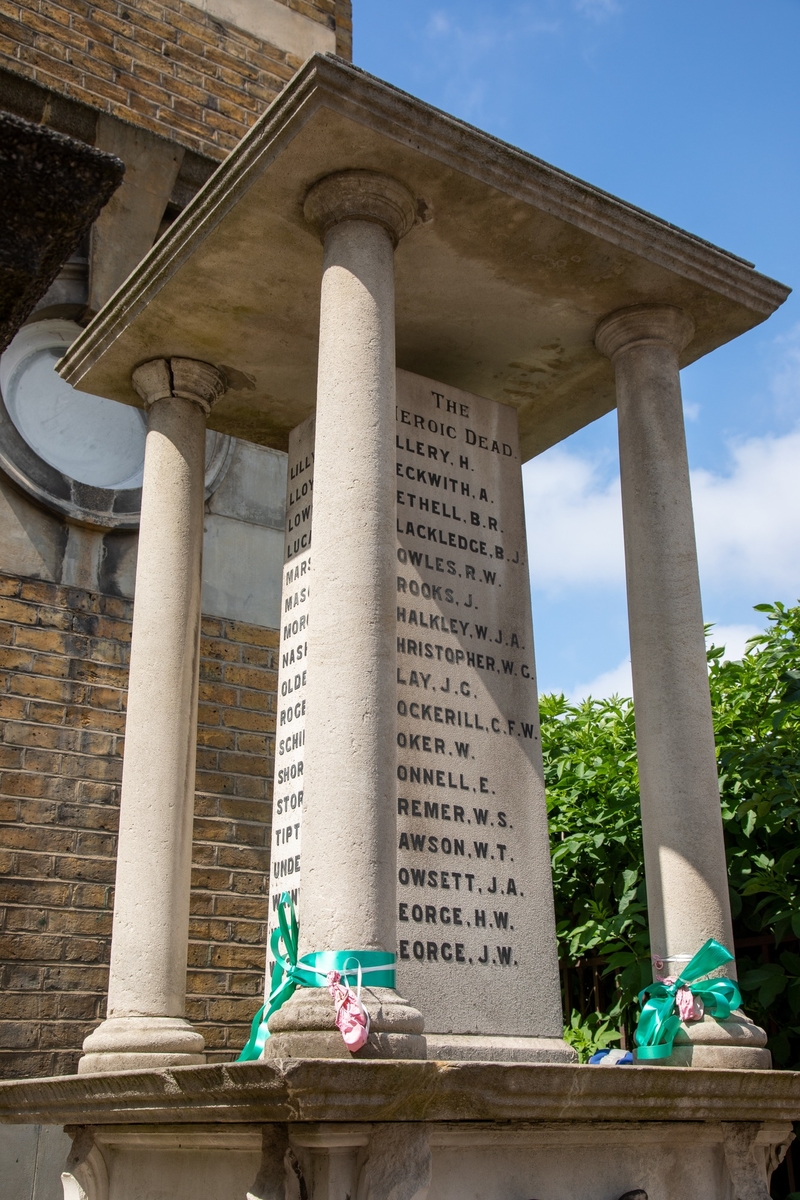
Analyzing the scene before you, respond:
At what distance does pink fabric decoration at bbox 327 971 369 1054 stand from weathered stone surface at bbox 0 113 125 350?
258cm

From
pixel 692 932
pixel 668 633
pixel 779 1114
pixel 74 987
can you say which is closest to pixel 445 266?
pixel 668 633

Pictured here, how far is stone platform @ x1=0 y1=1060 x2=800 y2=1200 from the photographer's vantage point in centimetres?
371

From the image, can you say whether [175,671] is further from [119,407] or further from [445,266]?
[119,407]

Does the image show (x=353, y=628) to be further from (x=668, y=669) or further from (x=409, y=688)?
(x=668, y=669)

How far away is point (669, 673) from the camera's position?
539 centimetres

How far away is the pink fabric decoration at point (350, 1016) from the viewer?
387 centimetres

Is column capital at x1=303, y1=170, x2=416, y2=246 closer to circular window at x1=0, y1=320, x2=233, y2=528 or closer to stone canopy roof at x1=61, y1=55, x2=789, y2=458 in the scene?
stone canopy roof at x1=61, y1=55, x2=789, y2=458

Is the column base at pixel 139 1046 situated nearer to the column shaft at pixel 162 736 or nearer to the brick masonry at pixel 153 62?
the column shaft at pixel 162 736

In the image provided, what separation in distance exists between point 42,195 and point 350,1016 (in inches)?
108

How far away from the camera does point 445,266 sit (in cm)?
570

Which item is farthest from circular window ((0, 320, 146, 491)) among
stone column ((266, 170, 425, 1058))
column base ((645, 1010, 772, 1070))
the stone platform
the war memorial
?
column base ((645, 1010, 772, 1070))

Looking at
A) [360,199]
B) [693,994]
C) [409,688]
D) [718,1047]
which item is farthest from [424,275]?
[718,1047]

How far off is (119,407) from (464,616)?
12.2 feet

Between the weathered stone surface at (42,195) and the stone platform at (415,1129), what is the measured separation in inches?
92.5
